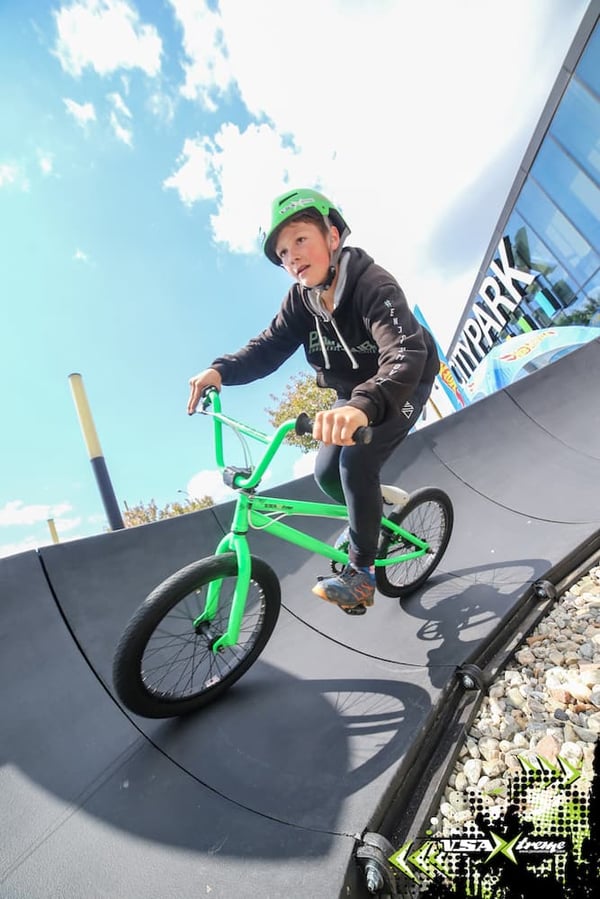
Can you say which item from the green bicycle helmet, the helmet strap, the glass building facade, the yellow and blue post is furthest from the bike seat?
the glass building facade

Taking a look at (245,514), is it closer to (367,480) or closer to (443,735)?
(367,480)

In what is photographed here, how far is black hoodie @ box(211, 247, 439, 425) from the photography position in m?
1.87

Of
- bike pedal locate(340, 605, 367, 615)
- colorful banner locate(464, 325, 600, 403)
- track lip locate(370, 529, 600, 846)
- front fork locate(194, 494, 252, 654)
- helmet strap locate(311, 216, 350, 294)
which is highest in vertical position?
colorful banner locate(464, 325, 600, 403)

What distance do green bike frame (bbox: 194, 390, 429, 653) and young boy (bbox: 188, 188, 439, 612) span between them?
21cm

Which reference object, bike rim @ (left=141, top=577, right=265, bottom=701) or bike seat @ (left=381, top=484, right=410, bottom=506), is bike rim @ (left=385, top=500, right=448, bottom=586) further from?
bike rim @ (left=141, top=577, right=265, bottom=701)

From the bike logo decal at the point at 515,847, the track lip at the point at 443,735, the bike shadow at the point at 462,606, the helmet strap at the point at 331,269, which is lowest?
the bike logo decal at the point at 515,847

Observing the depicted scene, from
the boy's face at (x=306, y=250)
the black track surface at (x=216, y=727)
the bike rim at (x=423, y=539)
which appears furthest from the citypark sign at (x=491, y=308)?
the boy's face at (x=306, y=250)

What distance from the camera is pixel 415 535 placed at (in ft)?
10.4

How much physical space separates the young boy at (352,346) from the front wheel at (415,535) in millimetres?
504

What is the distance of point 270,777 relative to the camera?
164 centimetres

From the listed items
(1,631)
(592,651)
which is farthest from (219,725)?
(592,651)

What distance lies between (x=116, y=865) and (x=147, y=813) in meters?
0.18

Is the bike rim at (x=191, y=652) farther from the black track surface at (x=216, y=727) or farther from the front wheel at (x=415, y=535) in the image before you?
the front wheel at (x=415, y=535)

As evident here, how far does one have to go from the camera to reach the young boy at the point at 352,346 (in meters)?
1.98
